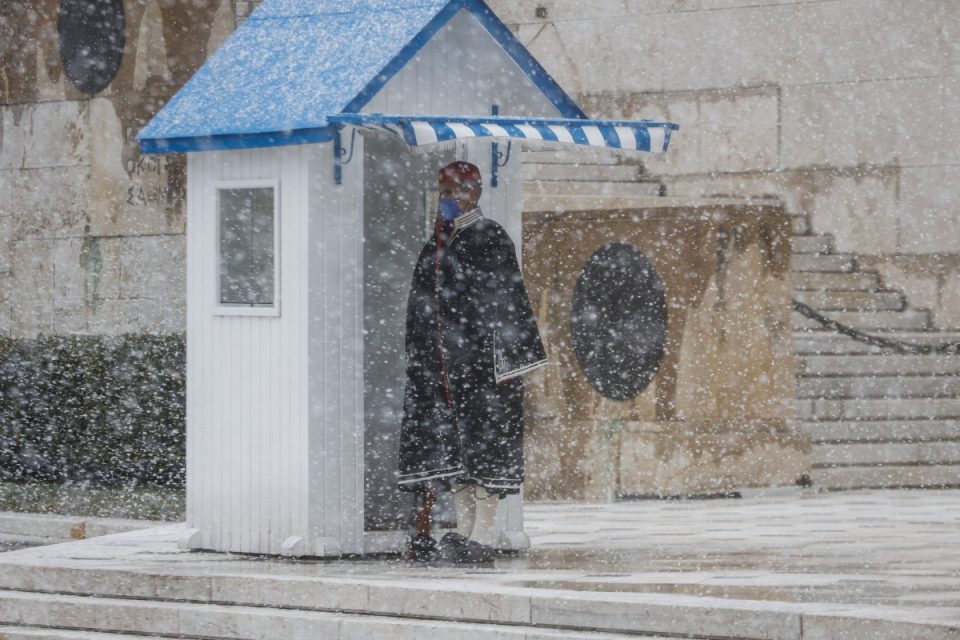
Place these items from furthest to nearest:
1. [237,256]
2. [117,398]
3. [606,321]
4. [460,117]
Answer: [117,398] → [606,321] → [237,256] → [460,117]

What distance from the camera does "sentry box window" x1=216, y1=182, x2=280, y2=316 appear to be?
930 centimetres

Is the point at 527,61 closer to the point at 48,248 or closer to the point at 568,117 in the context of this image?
the point at 568,117

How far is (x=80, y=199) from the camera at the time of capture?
1988 centimetres

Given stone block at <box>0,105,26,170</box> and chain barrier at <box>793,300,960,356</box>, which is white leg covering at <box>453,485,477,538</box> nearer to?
chain barrier at <box>793,300,960,356</box>

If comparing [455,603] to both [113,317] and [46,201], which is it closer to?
[113,317]

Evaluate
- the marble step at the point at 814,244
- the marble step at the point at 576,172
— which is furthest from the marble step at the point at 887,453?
the marble step at the point at 576,172

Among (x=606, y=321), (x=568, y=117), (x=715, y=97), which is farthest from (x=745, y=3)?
(x=568, y=117)

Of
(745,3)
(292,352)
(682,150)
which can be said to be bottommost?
(292,352)

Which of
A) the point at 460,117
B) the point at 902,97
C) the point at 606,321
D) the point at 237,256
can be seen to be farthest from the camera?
the point at 902,97

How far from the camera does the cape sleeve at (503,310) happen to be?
29.7 feet

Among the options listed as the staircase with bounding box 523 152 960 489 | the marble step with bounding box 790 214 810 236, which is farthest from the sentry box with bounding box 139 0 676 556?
the marble step with bounding box 790 214 810 236

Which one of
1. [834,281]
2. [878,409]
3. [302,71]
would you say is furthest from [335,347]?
[834,281]

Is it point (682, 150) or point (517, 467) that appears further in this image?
point (682, 150)

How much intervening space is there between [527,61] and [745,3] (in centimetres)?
1016
